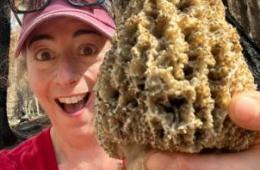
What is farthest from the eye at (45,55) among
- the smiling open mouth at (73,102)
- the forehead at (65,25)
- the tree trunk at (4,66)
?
the tree trunk at (4,66)

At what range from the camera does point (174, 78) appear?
1.15 metres

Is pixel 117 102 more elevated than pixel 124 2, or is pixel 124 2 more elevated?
pixel 124 2

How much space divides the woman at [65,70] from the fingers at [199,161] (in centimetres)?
126

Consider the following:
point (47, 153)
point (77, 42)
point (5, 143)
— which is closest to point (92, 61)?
point (77, 42)

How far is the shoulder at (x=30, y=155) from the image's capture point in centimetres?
266

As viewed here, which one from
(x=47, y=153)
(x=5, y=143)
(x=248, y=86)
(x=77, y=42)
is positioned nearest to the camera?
(x=248, y=86)

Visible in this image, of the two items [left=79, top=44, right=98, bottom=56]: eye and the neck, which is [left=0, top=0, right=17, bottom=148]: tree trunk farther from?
[left=79, top=44, right=98, bottom=56]: eye

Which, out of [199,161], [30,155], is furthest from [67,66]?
[199,161]

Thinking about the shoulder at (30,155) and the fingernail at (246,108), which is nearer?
the fingernail at (246,108)

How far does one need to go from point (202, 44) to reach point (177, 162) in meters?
0.28

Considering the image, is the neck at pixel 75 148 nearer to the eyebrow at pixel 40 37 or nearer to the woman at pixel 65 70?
the woman at pixel 65 70

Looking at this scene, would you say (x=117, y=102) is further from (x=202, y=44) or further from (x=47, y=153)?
(x=47, y=153)

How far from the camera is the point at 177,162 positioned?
125 cm

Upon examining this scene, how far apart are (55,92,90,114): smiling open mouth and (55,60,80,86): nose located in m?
0.10
